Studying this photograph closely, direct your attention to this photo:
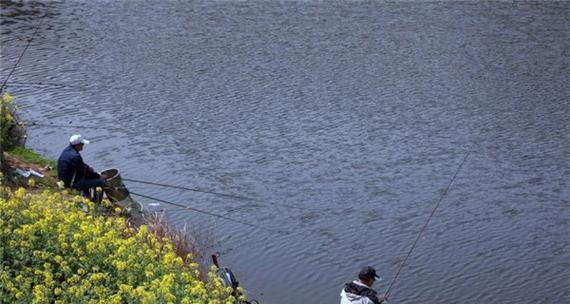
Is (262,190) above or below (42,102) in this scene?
below

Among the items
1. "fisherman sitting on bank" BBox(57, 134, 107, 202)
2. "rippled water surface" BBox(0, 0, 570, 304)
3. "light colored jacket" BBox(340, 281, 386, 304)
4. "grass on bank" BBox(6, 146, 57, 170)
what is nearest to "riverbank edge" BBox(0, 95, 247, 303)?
"grass on bank" BBox(6, 146, 57, 170)

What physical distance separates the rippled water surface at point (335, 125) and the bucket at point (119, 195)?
158 cm

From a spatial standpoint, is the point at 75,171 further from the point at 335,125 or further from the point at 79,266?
the point at 335,125

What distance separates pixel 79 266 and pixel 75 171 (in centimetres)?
358

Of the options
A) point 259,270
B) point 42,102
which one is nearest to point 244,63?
point 42,102

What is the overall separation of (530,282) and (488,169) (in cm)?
436

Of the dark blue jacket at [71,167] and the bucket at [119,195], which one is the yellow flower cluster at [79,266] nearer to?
the dark blue jacket at [71,167]

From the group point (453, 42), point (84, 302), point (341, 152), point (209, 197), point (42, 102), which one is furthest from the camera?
point (453, 42)

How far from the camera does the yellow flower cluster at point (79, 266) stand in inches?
278

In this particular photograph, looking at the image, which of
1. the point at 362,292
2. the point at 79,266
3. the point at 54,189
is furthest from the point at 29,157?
the point at 362,292

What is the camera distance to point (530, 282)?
1239 cm

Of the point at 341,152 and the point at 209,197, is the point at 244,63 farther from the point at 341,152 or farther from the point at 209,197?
the point at 209,197

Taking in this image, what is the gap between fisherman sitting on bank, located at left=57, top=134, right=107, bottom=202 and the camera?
1118 cm

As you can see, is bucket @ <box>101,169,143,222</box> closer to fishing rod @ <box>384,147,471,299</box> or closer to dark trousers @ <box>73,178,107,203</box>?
dark trousers @ <box>73,178,107,203</box>
